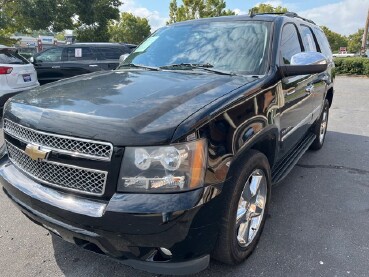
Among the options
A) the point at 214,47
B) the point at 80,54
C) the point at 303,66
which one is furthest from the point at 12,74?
the point at 303,66

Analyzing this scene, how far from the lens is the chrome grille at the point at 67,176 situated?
1928 mm

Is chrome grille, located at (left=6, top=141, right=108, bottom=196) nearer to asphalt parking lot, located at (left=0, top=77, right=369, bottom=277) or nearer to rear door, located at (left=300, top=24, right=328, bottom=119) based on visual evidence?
asphalt parking lot, located at (left=0, top=77, right=369, bottom=277)

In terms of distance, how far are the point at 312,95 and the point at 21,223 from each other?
357 cm

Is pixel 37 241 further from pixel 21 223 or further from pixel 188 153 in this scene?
pixel 188 153

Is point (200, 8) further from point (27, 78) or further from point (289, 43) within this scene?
point (289, 43)

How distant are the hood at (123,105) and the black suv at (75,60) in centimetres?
785

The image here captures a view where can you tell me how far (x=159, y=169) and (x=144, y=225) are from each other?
0.31 m

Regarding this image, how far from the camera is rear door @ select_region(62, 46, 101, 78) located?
33.6 feet

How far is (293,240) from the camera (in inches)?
114

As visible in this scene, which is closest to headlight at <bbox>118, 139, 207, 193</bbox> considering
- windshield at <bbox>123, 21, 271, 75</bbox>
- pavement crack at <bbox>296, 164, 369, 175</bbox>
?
windshield at <bbox>123, 21, 271, 75</bbox>

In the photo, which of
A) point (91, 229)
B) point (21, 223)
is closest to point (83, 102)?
point (91, 229)

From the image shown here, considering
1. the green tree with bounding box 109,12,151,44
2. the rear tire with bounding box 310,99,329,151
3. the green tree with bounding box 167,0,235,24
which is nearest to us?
the rear tire with bounding box 310,99,329,151

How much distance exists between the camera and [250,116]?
238 centimetres

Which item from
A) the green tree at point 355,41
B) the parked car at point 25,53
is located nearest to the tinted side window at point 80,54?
the parked car at point 25,53
